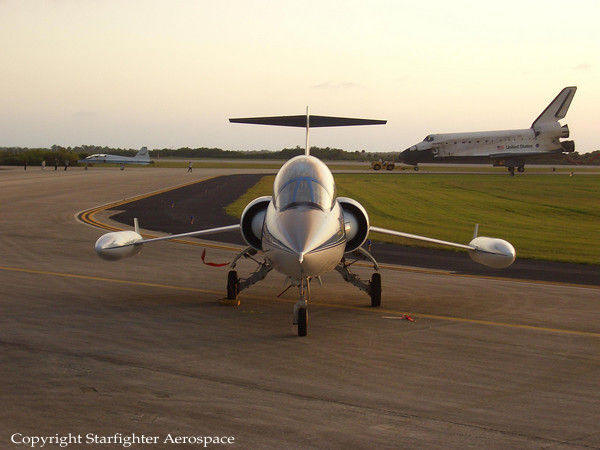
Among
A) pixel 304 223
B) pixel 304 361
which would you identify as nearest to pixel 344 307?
pixel 304 223

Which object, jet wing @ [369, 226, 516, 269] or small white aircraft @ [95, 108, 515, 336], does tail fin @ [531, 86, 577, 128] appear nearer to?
jet wing @ [369, 226, 516, 269]

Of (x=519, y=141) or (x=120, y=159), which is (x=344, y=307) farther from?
(x=120, y=159)

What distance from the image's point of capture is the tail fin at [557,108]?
77.7m

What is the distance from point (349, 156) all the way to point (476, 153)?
362 ft

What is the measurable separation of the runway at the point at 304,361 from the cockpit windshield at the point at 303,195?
227 cm

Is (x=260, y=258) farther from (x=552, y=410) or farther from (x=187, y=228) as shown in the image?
(x=552, y=410)

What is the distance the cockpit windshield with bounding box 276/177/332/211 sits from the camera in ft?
39.0

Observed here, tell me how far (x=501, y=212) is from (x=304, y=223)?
1149 inches

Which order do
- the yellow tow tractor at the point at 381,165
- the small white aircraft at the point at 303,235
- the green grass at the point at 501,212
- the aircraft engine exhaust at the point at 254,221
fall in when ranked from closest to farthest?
the small white aircraft at the point at 303,235
the aircraft engine exhaust at the point at 254,221
the green grass at the point at 501,212
the yellow tow tractor at the point at 381,165

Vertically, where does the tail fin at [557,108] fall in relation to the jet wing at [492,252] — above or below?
above

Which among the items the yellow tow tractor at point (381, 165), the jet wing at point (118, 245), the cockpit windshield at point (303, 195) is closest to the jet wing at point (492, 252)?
the cockpit windshield at point (303, 195)

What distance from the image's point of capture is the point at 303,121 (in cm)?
1636

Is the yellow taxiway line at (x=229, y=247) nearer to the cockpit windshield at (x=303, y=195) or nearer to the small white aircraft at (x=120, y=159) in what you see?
the cockpit windshield at (x=303, y=195)

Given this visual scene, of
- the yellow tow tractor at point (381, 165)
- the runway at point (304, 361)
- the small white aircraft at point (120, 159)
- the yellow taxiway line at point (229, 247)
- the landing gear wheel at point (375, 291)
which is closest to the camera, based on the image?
the runway at point (304, 361)
